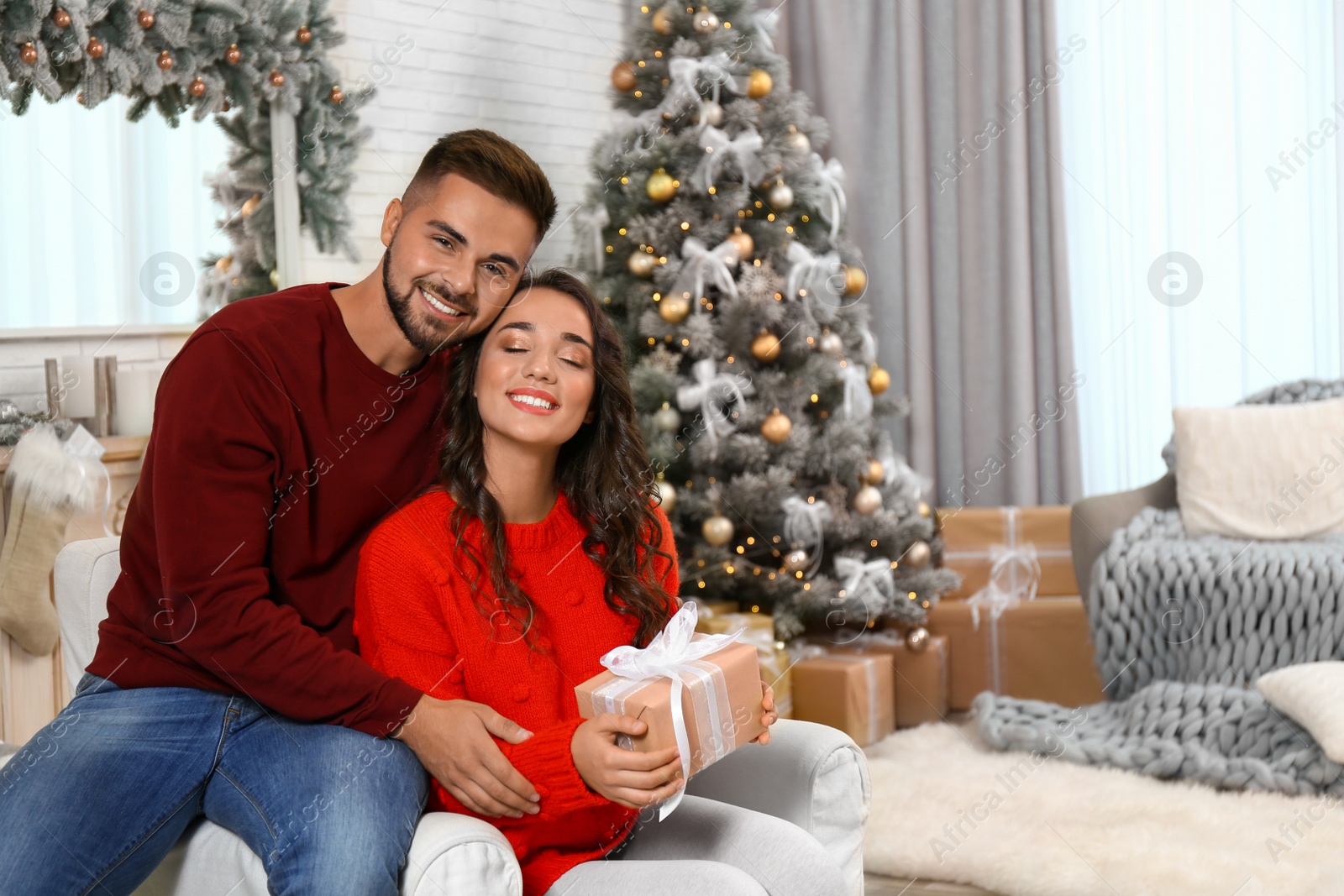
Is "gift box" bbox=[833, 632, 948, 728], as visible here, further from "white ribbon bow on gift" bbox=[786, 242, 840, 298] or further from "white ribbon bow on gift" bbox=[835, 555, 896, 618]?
"white ribbon bow on gift" bbox=[786, 242, 840, 298]

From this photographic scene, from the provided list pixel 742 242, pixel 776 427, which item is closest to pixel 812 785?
pixel 776 427

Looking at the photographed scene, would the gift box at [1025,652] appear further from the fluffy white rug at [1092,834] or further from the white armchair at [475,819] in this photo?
the white armchair at [475,819]

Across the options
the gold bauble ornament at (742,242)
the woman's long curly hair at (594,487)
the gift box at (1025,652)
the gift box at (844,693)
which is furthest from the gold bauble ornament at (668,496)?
the woman's long curly hair at (594,487)

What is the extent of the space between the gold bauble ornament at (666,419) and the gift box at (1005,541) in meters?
0.97

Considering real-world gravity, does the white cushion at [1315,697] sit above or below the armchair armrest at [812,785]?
below

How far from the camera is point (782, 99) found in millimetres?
3148

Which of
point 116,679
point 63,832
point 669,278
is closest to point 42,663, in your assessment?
point 116,679

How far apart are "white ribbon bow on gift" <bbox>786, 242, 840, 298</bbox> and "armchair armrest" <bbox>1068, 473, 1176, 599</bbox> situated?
35.0 inches

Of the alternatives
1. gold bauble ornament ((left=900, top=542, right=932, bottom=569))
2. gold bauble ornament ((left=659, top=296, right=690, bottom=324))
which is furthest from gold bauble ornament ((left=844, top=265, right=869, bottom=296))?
gold bauble ornament ((left=900, top=542, right=932, bottom=569))

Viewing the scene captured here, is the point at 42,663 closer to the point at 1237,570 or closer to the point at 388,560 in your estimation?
the point at 388,560

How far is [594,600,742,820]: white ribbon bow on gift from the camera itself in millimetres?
1189

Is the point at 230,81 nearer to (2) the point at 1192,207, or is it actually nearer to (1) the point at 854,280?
(1) the point at 854,280

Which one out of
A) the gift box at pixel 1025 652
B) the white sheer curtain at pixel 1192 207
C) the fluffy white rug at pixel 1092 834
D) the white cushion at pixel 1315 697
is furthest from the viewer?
the white sheer curtain at pixel 1192 207

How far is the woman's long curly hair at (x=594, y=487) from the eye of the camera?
144cm
